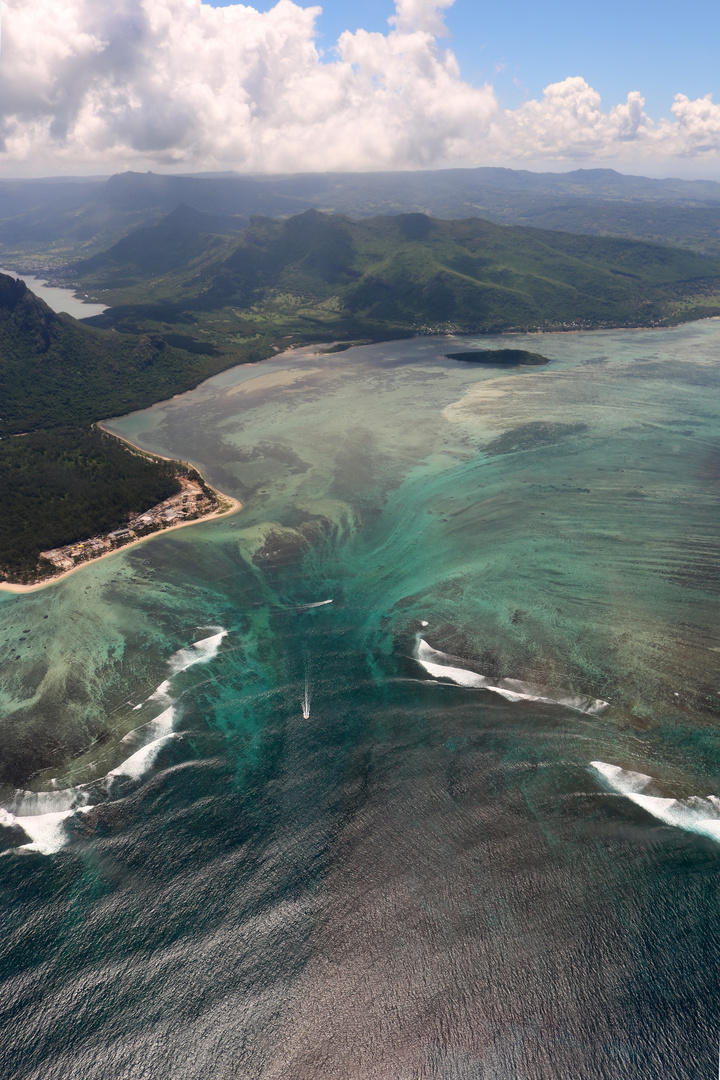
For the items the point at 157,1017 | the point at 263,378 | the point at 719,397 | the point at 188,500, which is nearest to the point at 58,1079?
the point at 157,1017

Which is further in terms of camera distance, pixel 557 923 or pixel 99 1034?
pixel 557 923

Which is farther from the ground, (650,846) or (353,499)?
(353,499)

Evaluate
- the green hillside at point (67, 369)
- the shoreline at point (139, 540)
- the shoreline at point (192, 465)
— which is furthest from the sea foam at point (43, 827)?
the green hillside at point (67, 369)

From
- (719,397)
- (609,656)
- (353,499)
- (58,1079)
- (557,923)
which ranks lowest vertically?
(58,1079)

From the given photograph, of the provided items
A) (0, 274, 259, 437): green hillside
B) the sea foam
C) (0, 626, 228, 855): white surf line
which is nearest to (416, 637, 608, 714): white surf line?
(0, 626, 228, 855): white surf line

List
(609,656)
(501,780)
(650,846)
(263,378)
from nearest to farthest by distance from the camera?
(650,846)
(501,780)
(609,656)
(263,378)

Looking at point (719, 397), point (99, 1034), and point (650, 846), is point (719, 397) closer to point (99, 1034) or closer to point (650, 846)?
point (650, 846)

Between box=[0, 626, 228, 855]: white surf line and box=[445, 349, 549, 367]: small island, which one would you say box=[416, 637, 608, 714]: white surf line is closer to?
box=[0, 626, 228, 855]: white surf line
